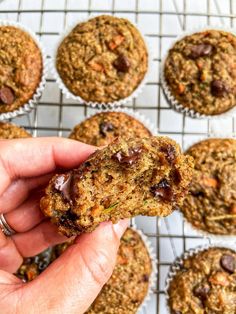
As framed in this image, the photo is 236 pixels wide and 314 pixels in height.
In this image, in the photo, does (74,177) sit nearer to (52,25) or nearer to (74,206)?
(74,206)

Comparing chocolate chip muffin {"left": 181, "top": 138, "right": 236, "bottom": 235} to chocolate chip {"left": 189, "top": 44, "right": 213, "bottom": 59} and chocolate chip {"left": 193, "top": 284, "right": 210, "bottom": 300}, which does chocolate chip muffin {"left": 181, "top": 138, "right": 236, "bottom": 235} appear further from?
chocolate chip {"left": 189, "top": 44, "right": 213, "bottom": 59}

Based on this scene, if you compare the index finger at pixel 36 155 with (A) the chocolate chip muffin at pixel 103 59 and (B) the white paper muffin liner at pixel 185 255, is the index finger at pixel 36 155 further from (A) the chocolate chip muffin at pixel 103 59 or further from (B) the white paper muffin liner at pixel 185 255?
(B) the white paper muffin liner at pixel 185 255

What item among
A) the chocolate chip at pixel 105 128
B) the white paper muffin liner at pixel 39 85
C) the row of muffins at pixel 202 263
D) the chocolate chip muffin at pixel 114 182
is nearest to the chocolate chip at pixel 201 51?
the row of muffins at pixel 202 263

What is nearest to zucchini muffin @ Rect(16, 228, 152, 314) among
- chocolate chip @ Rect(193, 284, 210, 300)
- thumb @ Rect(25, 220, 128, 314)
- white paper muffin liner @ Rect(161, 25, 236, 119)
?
chocolate chip @ Rect(193, 284, 210, 300)

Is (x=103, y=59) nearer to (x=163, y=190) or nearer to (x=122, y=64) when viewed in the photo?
(x=122, y=64)

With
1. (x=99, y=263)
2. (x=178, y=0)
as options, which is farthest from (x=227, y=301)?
(x=178, y=0)
